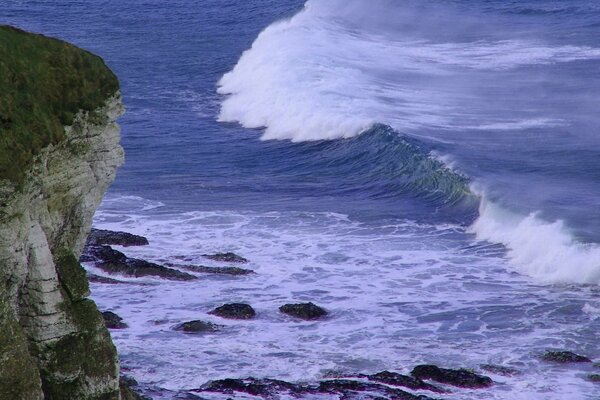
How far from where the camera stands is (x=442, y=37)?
6669 centimetres

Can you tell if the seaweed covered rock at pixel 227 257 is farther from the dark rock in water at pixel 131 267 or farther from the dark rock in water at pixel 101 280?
the dark rock in water at pixel 101 280

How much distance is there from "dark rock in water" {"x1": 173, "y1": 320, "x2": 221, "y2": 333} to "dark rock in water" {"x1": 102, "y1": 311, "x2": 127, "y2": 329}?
996 mm

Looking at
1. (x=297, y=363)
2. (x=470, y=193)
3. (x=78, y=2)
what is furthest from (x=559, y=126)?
(x=78, y=2)

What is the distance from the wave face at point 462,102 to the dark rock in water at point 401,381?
8499 mm

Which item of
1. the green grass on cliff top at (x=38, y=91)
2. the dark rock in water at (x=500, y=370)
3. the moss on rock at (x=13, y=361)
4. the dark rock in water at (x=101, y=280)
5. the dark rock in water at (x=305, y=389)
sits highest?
the green grass on cliff top at (x=38, y=91)

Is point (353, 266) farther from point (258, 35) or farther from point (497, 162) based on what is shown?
point (258, 35)

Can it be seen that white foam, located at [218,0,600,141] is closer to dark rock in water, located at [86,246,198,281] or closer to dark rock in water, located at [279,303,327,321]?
dark rock in water, located at [86,246,198,281]

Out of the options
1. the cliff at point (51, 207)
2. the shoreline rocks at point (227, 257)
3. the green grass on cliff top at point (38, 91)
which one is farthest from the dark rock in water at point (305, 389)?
the shoreline rocks at point (227, 257)

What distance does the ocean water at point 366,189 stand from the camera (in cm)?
2497

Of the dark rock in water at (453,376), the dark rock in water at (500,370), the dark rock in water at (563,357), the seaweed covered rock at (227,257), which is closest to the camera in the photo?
the dark rock in water at (453,376)

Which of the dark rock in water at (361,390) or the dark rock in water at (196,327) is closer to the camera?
the dark rock in water at (361,390)

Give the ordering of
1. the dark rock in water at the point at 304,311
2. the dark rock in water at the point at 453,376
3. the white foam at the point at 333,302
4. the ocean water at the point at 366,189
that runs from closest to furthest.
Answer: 1. the dark rock in water at the point at 453,376
2. the white foam at the point at 333,302
3. the ocean water at the point at 366,189
4. the dark rock in water at the point at 304,311

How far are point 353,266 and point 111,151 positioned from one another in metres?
13.3

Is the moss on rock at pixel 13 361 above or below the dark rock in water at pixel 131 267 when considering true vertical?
above
